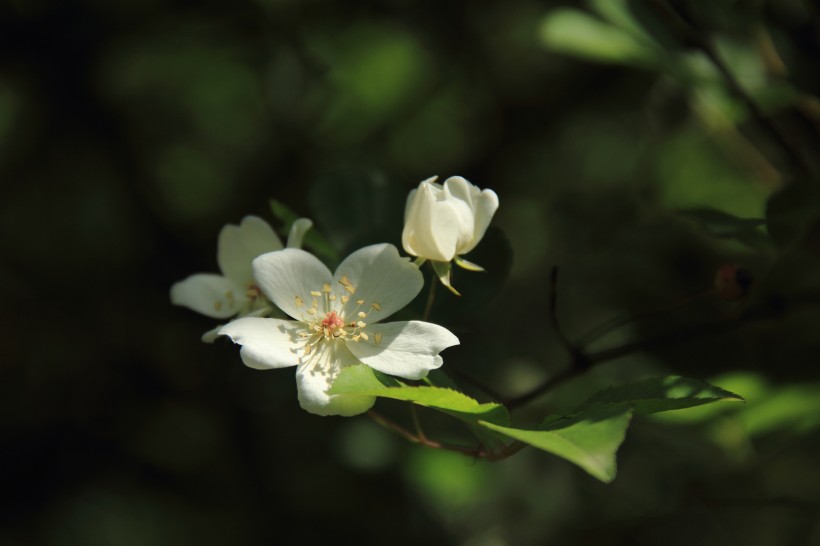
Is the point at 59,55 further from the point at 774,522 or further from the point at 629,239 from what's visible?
the point at 774,522

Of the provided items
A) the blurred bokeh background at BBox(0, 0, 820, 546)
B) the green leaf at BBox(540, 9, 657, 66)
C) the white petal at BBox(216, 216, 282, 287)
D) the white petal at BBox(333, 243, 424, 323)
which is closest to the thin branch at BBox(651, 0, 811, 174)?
the green leaf at BBox(540, 9, 657, 66)

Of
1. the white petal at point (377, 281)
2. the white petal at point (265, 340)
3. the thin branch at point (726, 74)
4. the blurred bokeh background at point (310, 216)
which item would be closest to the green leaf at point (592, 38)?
the thin branch at point (726, 74)

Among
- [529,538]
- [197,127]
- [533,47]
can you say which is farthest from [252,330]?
[533,47]

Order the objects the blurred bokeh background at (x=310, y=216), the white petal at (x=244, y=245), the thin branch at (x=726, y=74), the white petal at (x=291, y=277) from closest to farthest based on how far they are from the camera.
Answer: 1. the white petal at (x=291, y=277)
2. the white petal at (x=244, y=245)
3. the thin branch at (x=726, y=74)
4. the blurred bokeh background at (x=310, y=216)

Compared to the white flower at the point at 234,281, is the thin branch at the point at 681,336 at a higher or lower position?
lower

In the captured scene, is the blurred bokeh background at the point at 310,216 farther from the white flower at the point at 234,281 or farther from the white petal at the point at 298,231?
the white petal at the point at 298,231

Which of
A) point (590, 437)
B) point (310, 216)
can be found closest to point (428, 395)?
point (590, 437)
